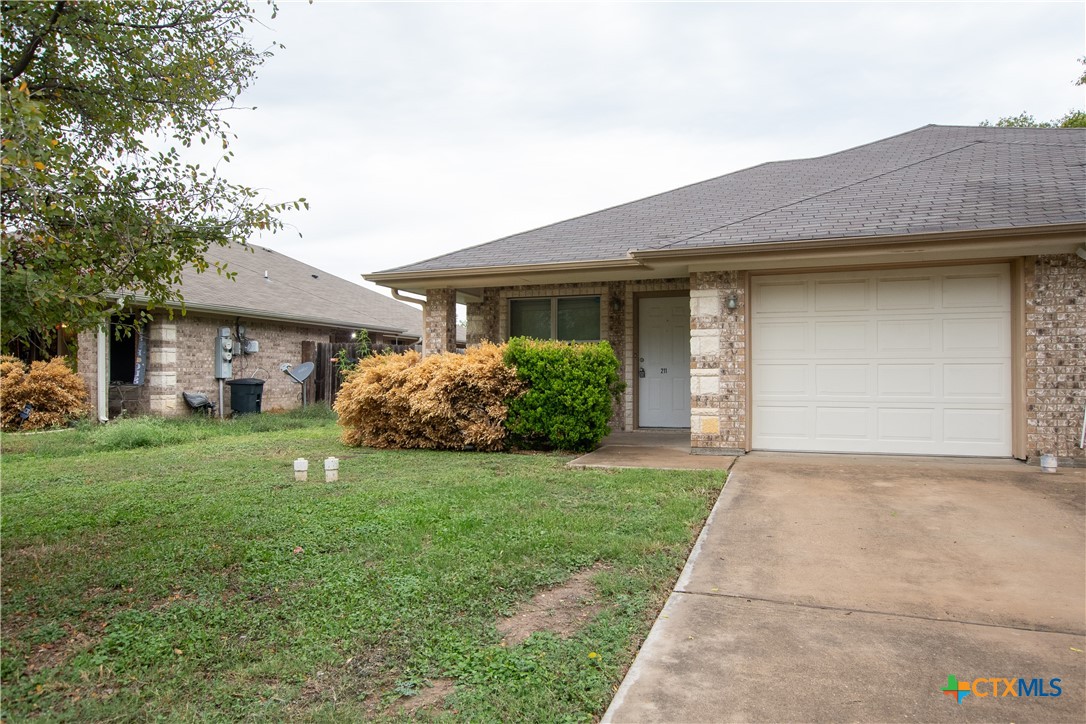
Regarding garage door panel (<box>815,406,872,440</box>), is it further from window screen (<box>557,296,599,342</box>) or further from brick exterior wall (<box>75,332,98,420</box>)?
brick exterior wall (<box>75,332,98,420</box>)

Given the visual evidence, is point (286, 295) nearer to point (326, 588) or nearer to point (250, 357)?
point (250, 357)

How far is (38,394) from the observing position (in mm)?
11039

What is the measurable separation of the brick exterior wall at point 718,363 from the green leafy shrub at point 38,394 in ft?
34.5

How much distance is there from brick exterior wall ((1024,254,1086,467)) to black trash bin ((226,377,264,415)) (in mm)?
13297

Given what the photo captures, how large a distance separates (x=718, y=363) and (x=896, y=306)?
2.15 meters

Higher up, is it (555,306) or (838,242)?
(838,242)

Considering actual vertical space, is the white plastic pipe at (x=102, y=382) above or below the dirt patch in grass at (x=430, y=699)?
above

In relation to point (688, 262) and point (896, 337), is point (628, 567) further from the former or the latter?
point (896, 337)

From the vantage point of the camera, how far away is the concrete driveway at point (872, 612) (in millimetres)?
2404

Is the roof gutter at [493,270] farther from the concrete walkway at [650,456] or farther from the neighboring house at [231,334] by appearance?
the concrete walkway at [650,456]

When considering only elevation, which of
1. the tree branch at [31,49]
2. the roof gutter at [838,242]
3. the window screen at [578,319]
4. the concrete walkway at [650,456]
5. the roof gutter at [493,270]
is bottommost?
the concrete walkway at [650,456]

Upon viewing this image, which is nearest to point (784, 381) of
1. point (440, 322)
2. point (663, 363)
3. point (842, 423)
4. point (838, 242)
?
point (842, 423)

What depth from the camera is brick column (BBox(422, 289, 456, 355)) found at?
426 inches

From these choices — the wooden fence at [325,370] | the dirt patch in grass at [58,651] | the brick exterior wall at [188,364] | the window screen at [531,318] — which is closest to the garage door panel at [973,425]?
the window screen at [531,318]
